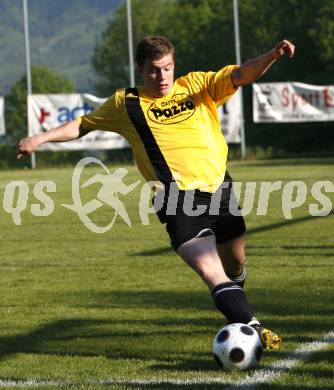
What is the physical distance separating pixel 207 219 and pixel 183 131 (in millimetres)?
564

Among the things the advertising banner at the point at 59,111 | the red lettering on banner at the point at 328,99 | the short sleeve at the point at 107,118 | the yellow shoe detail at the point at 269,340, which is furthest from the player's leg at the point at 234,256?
the red lettering on banner at the point at 328,99

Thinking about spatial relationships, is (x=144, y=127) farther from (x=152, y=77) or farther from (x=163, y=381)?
(x=163, y=381)

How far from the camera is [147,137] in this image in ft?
23.4

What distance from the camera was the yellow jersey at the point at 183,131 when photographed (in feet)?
23.0

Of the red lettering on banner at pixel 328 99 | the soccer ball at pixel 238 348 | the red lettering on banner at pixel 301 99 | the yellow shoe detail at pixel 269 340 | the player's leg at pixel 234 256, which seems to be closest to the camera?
the soccer ball at pixel 238 348

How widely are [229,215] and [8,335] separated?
2139 mm

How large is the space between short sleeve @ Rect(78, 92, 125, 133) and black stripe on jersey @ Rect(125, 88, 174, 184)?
0.09m

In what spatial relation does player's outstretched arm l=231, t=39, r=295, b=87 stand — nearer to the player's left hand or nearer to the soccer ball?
the player's left hand

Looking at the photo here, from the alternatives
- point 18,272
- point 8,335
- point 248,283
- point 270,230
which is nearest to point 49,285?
point 18,272

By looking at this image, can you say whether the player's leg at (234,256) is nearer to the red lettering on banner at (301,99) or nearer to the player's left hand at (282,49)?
the player's left hand at (282,49)

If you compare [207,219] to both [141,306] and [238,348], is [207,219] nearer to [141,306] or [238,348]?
[238,348]

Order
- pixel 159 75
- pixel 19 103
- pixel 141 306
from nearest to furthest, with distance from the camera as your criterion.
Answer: pixel 159 75, pixel 141 306, pixel 19 103

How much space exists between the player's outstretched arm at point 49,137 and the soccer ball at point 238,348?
1.60m

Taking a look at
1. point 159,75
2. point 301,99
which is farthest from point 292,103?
point 159,75
